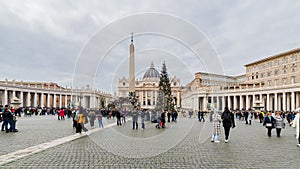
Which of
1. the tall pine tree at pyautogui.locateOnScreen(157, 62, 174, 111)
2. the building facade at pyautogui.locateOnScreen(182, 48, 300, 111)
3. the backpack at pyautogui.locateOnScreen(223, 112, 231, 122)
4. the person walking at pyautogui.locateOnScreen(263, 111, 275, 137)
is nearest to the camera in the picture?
the backpack at pyautogui.locateOnScreen(223, 112, 231, 122)

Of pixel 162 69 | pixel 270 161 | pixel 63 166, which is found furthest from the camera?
pixel 162 69

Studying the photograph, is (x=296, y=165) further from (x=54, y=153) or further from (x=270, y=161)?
(x=54, y=153)

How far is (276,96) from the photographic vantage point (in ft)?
205

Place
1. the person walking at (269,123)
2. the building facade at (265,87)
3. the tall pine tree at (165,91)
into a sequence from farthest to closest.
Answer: the building facade at (265,87) < the tall pine tree at (165,91) < the person walking at (269,123)

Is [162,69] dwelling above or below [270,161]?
above

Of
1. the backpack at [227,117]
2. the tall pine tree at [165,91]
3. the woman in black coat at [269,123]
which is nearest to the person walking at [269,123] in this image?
the woman in black coat at [269,123]

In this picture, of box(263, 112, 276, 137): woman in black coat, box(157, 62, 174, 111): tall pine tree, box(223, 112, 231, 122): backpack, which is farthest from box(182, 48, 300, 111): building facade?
box(223, 112, 231, 122): backpack

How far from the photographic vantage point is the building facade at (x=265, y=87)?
5841 centimetres

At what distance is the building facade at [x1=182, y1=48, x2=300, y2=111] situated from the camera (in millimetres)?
58406

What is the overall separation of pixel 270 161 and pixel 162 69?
46.0 meters

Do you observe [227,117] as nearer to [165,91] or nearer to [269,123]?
[269,123]

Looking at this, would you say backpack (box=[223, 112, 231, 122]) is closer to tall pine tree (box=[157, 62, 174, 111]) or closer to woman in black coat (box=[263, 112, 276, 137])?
woman in black coat (box=[263, 112, 276, 137])

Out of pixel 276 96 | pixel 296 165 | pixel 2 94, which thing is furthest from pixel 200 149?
pixel 2 94

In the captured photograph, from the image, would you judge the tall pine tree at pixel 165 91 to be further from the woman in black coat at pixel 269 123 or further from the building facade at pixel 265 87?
the woman in black coat at pixel 269 123
